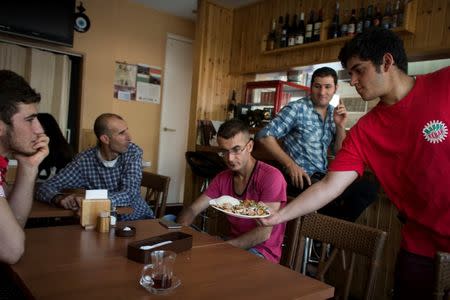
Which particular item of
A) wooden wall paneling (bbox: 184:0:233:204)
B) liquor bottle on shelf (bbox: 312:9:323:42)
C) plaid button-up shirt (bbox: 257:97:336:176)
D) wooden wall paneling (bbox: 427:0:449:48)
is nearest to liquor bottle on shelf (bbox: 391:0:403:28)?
wooden wall paneling (bbox: 427:0:449:48)

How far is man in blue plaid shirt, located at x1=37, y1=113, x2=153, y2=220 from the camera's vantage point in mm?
2426

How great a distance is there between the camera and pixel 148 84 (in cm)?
573

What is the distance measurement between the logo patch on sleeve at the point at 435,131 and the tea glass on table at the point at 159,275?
37.4 inches

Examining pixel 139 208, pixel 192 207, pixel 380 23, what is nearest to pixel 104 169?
pixel 139 208

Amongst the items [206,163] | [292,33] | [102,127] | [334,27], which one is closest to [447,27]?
[334,27]

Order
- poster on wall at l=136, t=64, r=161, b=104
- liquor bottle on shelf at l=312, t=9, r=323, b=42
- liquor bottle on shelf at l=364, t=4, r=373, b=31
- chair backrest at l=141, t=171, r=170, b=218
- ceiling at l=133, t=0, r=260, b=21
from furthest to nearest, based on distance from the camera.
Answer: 1. poster on wall at l=136, t=64, r=161, b=104
2. ceiling at l=133, t=0, r=260, b=21
3. liquor bottle on shelf at l=312, t=9, r=323, b=42
4. liquor bottle on shelf at l=364, t=4, r=373, b=31
5. chair backrest at l=141, t=171, r=170, b=218

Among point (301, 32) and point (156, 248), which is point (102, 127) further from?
point (301, 32)

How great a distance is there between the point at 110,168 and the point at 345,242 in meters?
1.58

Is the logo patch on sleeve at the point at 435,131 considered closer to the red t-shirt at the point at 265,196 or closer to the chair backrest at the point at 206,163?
the red t-shirt at the point at 265,196

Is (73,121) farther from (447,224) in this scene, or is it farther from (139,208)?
(447,224)

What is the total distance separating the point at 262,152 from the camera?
11.3 feet

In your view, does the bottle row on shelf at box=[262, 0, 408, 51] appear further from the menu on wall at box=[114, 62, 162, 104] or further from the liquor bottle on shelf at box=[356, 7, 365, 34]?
the menu on wall at box=[114, 62, 162, 104]

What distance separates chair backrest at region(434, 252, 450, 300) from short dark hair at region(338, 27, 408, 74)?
679 millimetres

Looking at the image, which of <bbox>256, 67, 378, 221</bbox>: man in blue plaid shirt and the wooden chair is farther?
<bbox>256, 67, 378, 221</bbox>: man in blue plaid shirt
